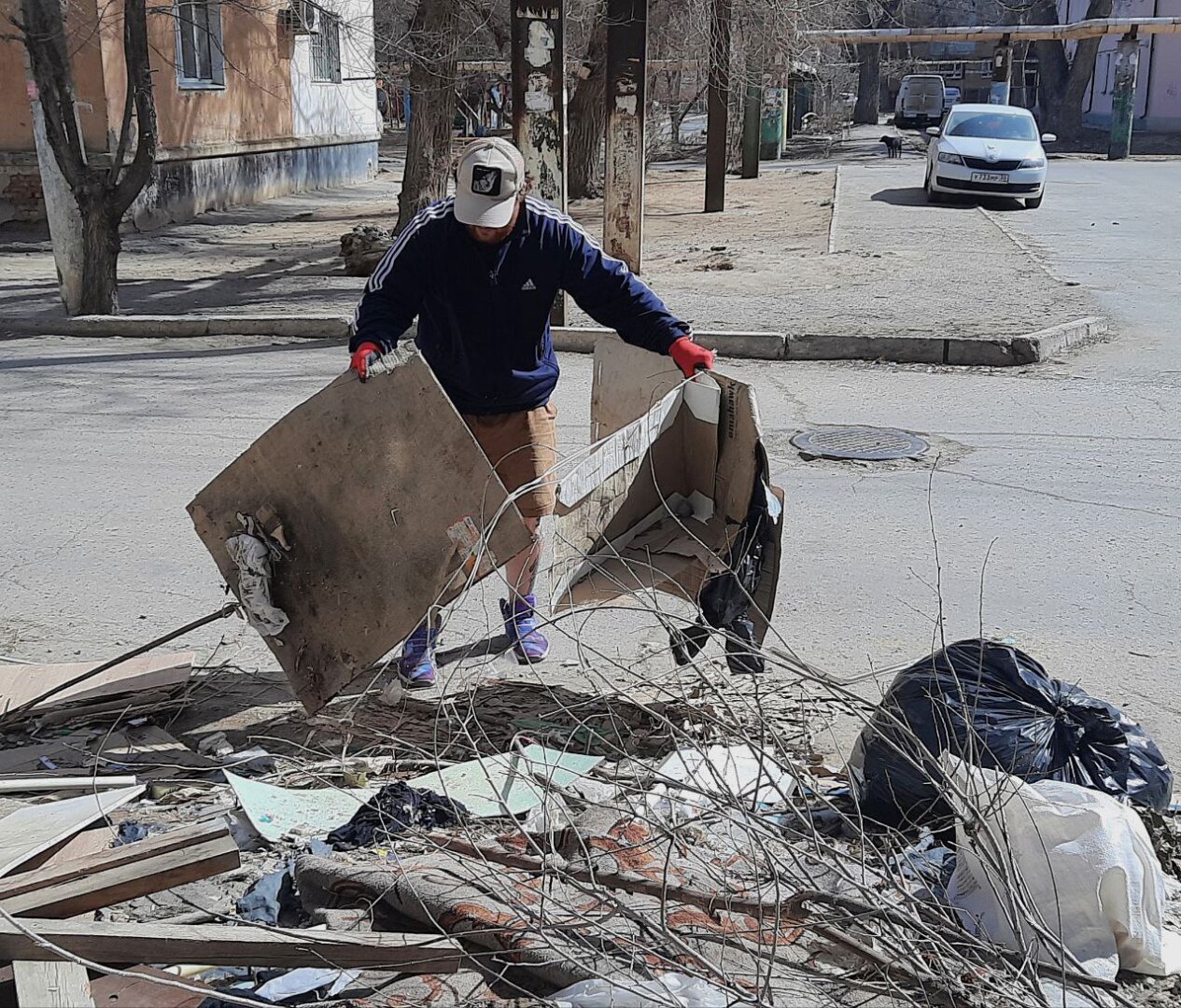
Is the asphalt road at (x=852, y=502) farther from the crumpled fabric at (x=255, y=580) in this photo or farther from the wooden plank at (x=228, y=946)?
the wooden plank at (x=228, y=946)

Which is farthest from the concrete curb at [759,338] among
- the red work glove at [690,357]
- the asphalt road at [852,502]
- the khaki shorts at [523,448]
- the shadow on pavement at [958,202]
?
the shadow on pavement at [958,202]

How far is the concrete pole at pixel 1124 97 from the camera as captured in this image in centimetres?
3369

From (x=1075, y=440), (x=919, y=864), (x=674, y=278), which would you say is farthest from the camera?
(x=674, y=278)

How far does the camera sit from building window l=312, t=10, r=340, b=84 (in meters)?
24.9

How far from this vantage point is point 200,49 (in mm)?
20281

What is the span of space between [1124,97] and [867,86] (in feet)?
59.9

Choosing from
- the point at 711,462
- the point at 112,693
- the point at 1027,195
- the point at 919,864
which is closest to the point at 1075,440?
the point at 711,462

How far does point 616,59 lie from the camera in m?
10.6

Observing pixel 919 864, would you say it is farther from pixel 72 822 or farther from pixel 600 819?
pixel 72 822

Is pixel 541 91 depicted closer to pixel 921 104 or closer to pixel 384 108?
pixel 384 108

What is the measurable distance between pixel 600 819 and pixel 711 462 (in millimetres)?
1521

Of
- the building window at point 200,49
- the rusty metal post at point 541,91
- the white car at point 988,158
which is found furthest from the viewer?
the white car at point 988,158

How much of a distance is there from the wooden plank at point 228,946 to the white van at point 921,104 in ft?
153

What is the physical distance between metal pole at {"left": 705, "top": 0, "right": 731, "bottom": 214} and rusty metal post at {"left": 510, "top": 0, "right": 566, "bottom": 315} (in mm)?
8459
